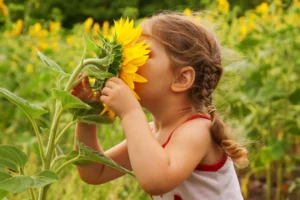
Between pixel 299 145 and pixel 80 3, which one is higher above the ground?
pixel 299 145

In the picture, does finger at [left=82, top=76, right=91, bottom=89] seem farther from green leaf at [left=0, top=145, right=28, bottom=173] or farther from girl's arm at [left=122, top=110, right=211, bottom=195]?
green leaf at [left=0, top=145, right=28, bottom=173]

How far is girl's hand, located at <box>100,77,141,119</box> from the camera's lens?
2.02 metres

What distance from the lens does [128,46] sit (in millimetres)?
2033

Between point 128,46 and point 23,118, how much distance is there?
2823 millimetres

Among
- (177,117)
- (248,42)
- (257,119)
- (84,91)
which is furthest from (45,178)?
(248,42)

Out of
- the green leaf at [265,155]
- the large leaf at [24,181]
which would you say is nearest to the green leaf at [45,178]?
the large leaf at [24,181]

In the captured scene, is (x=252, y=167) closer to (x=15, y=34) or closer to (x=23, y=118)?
(x=23, y=118)

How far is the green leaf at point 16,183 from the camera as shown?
1861mm

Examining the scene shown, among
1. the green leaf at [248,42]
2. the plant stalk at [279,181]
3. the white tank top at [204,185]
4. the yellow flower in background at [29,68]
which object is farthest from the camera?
the yellow flower in background at [29,68]

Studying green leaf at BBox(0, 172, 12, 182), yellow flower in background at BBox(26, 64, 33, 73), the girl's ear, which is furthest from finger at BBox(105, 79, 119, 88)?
yellow flower in background at BBox(26, 64, 33, 73)

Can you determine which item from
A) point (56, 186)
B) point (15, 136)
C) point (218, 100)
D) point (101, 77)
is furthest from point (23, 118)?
point (101, 77)

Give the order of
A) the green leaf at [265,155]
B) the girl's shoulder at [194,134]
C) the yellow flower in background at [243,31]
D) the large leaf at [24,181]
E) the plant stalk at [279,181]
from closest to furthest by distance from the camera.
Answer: the large leaf at [24,181], the girl's shoulder at [194,134], the green leaf at [265,155], the plant stalk at [279,181], the yellow flower in background at [243,31]

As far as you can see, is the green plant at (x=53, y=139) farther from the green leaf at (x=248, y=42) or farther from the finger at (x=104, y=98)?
the green leaf at (x=248, y=42)

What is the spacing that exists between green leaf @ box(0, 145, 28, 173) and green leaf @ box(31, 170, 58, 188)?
8 cm
